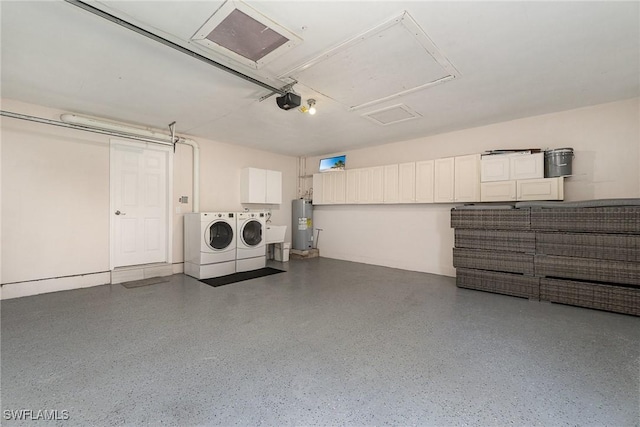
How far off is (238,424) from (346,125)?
401 cm

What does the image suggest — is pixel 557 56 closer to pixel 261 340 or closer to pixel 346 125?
pixel 346 125

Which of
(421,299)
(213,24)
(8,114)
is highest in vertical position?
(213,24)

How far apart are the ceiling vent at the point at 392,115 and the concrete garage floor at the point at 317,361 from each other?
259cm

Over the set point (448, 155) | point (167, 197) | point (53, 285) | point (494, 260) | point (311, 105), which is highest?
point (311, 105)

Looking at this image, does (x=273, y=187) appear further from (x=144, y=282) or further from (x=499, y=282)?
(x=499, y=282)

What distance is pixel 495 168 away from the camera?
4004 millimetres

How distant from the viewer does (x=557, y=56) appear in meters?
2.40

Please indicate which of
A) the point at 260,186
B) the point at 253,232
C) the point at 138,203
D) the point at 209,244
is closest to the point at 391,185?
the point at 260,186

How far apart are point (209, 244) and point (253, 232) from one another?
968 mm

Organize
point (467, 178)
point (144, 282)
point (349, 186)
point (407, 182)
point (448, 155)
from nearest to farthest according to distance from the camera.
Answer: point (144, 282)
point (467, 178)
point (448, 155)
point (407, 182)
point (349, 186)

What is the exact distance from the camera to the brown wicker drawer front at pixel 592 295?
9.68ft

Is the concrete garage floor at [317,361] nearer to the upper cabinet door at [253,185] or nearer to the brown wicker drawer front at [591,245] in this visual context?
the brown wicker drawer front at [591,245]

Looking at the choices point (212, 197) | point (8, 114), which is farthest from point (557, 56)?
point (8, 114)

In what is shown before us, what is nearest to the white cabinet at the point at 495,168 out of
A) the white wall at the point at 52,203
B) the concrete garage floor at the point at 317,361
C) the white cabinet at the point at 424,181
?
the white cabinet at the point at 424,181
